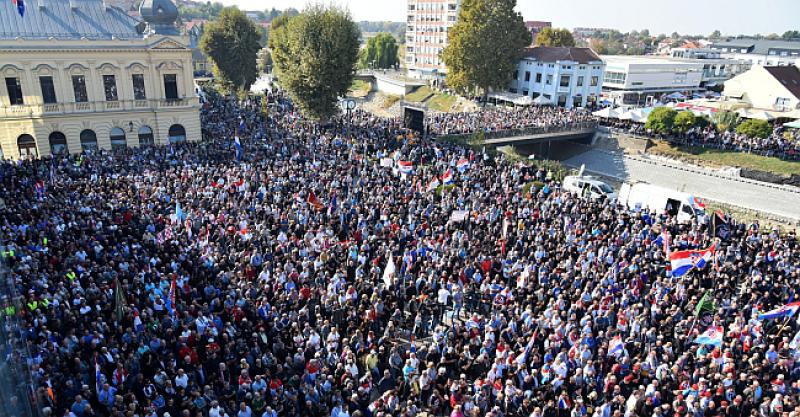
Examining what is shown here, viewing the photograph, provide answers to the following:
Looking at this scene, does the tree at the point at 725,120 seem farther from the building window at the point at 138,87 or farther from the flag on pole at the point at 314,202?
the building window at the point at 138,87

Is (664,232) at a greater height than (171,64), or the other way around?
(171,64)

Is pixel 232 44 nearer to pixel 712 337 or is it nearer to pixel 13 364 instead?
pixel 13 364

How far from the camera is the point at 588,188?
2656cm

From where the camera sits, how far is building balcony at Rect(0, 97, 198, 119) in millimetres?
31941

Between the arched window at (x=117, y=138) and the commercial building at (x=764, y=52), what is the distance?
89.0 m

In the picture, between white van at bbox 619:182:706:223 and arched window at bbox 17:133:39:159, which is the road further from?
arched window at bbox 17:133:39:159

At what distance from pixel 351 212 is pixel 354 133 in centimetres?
1440

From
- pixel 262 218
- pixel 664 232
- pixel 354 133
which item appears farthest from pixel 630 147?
pixel 262 218

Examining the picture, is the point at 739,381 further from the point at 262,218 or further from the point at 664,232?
the point at 262,218

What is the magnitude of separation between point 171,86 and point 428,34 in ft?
161

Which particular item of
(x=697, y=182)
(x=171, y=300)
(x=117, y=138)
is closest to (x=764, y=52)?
(x=697, y=182)

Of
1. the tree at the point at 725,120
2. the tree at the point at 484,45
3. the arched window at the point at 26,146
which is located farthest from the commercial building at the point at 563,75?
the arched window at the point at 26,146

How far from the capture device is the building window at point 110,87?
33.9 metres

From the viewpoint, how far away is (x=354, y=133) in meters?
34.3
